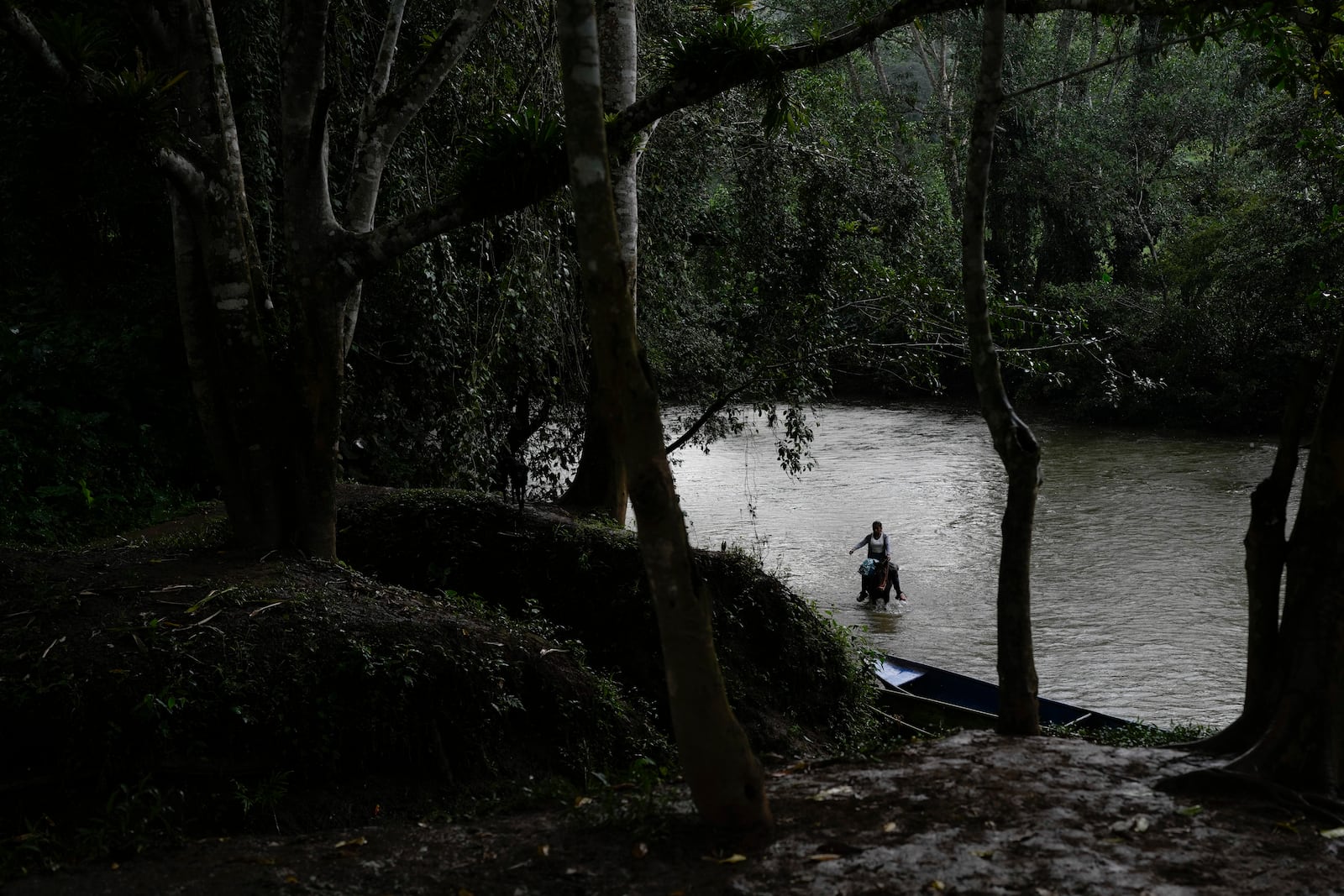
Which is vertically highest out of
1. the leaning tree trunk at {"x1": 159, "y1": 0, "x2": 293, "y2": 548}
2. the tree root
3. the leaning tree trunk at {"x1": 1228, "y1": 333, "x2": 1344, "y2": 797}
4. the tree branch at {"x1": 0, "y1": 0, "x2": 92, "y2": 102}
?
the tree branch at {"x1": 0, "y1": 0, "x2": 92, "y2": 102}

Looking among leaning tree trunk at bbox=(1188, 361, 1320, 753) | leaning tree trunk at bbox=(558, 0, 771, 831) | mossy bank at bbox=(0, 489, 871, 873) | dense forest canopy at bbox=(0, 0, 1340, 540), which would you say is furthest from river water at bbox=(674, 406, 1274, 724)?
leaning tree trunk at bbox=(558, 0, 771, 831)

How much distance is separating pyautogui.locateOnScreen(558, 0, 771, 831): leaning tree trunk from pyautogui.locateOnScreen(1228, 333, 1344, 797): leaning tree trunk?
229 cm

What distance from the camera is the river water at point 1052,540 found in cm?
1352

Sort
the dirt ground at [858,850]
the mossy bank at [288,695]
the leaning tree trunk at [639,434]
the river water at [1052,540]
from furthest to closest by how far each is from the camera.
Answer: the river water at [1052,540]
the mossy bank at [288,695]
the leaning tree trunk at [639,434]
the dirt ground at [858,850]

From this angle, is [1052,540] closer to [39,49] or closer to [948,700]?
[948,700]

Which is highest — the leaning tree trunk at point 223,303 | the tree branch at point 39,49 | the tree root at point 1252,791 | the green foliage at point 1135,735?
the tree branch at point 39,49

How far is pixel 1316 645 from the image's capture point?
4598mm

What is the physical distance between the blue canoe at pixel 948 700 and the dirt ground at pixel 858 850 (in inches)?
187

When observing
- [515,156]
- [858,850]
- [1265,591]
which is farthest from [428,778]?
[1265,591]

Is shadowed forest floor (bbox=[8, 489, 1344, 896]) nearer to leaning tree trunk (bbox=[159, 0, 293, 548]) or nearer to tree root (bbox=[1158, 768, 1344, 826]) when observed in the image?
tree root (bbox=[1158, 768, 1344, 826])

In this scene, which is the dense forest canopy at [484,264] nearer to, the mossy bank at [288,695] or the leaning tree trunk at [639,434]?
the leaning tree trunk at [639,434]

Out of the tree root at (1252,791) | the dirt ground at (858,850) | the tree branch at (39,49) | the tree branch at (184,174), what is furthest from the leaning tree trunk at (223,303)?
the tree root at (1252,791)

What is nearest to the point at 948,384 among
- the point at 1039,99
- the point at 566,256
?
the point at 1039,99

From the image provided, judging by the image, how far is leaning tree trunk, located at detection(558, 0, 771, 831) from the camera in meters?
4.03
